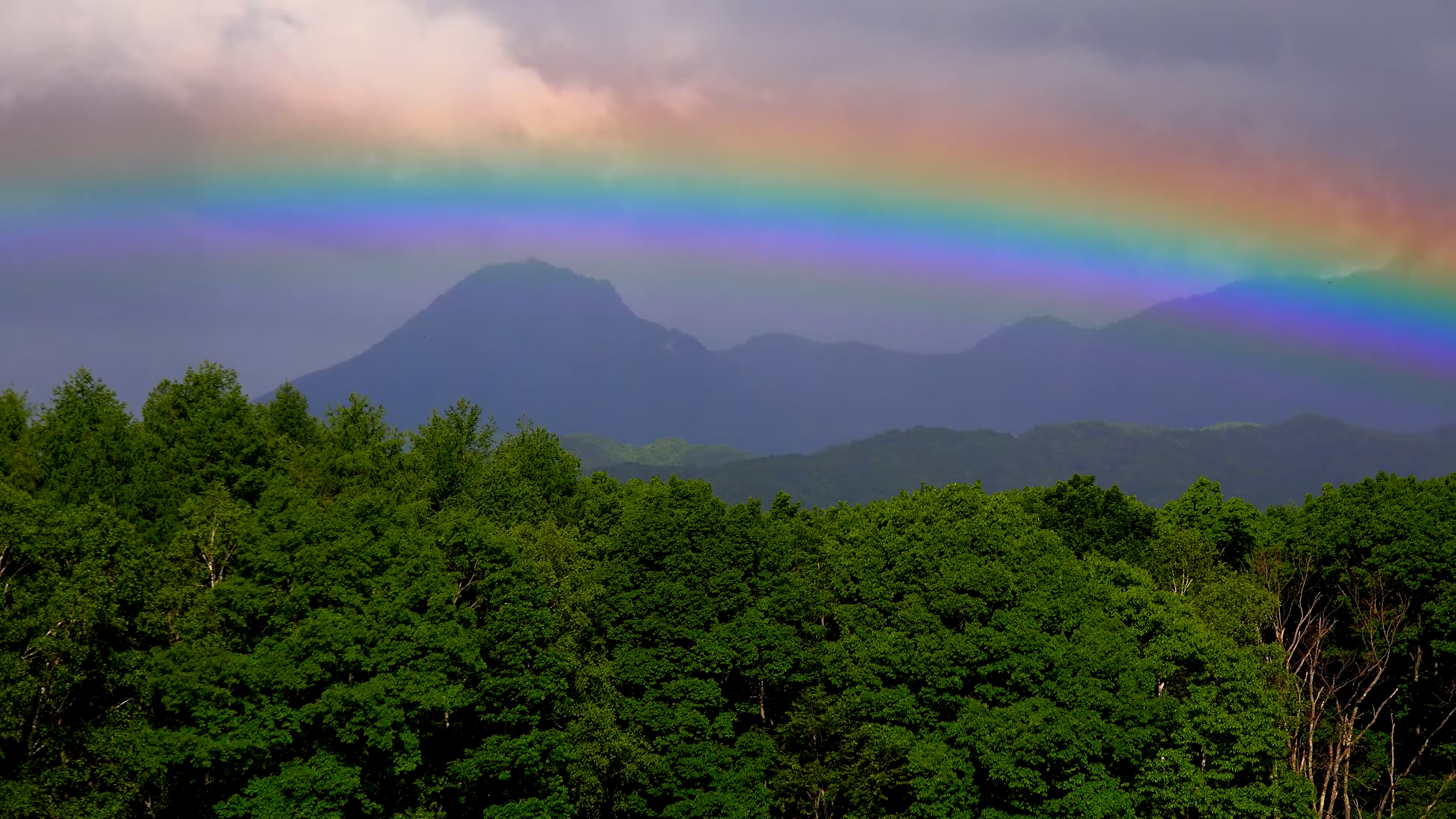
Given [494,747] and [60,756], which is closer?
[60,756]

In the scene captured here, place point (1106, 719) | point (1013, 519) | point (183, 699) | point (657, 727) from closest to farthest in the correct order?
1. point (183, 699)
2. point (1106, 719)
3. point (657, 727)
4. point (1013, 519)

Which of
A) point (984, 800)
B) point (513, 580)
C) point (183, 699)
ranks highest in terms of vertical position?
point (513, 580)

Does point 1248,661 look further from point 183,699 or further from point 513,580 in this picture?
point 183,699

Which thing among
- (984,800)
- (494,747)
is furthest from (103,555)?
(984,800)

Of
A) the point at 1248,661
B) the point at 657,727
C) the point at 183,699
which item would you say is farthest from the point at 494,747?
the point at 1248,661

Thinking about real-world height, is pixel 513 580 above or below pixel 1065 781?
above

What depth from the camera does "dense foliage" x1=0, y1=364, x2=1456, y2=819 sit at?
2053 inches

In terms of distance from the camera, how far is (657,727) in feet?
209

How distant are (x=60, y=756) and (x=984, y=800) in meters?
44.1

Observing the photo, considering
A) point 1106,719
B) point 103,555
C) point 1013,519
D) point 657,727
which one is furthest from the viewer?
point 1013,519

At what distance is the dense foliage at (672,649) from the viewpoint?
52.2 m

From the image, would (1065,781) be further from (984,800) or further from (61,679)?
(61,679)

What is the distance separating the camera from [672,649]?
65.3 m

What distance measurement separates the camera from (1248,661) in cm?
5912
